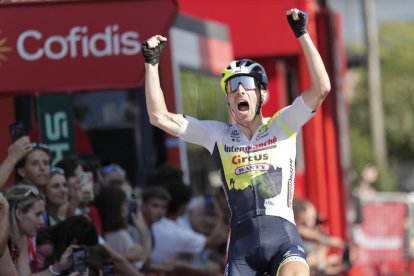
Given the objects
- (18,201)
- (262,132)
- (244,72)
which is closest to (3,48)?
(18,201)

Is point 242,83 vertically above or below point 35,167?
above

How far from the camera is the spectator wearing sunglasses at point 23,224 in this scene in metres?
9.15

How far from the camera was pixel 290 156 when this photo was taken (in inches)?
361

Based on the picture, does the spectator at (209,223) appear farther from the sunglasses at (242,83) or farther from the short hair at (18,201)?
the sunglasses at (242,83)

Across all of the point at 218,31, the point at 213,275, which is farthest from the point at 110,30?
the point at 218,31

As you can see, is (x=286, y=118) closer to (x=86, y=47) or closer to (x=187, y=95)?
(x=86, y=47)

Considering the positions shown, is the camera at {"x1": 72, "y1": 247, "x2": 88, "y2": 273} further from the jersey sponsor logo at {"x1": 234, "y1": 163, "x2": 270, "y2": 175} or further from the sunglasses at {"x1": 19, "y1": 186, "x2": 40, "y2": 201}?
the jersey sponsor logo at {"x1": 234, "y1": 163, "x2": 270, "y2": 175}

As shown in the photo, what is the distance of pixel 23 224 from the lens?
920cm

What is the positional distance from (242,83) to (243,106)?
0.15 m

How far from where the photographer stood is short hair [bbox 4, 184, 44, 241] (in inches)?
360

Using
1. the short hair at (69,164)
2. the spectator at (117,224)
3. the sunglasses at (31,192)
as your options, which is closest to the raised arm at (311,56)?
the sunglasses at (31,192)

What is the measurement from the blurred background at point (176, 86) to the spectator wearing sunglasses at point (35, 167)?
0.37 m

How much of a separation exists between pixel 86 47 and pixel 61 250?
1.62m

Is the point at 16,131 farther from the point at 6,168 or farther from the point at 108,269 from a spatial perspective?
the point at 108,269
